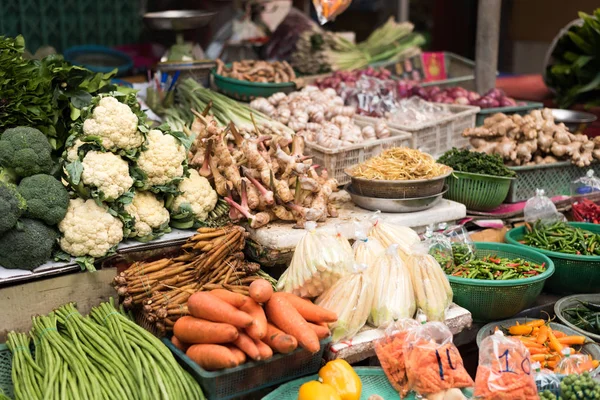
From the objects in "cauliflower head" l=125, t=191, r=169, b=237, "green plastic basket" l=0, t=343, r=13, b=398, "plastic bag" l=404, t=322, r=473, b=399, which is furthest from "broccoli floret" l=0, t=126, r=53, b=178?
"plastic bag" l=404, t=322, r=473, b=399

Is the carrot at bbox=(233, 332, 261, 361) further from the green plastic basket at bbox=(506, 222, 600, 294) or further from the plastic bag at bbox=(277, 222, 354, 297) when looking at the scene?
the green plastic basket at bbox=(506, 222, 600, 294)

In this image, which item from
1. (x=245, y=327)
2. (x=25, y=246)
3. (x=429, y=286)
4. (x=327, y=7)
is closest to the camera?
(x=245, y=327)

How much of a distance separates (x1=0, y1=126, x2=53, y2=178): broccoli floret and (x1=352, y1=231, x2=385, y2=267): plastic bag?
1718mm

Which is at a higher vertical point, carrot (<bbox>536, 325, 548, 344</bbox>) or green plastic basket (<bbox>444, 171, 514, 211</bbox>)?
green plastic basket (<bbox>444, 171, 514, 211</bbox>)

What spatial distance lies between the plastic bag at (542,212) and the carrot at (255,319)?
7.49 ft

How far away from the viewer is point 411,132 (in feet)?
15.3

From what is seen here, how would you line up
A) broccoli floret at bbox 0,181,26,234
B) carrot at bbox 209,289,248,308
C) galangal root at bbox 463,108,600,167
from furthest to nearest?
galangal root at bbox 463,108,600,167
broccoli floret at bbox 0,181,26,234
carrot at bbox 209,289,248,308

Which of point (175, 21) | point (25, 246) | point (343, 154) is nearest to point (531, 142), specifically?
point (343, 154)

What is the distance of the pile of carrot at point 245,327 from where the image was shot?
8.57 feet

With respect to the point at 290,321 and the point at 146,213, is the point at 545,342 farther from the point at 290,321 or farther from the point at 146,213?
the point at 146,213

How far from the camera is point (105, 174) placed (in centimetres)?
324

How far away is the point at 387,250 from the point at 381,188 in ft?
2.39

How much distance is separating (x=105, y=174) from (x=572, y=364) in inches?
98.5

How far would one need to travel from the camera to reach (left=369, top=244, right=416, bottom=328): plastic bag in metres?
3.09
